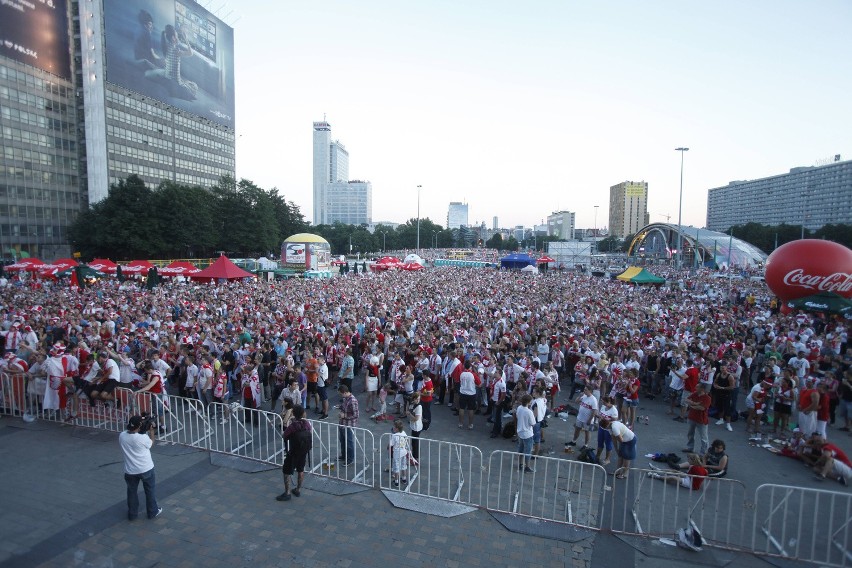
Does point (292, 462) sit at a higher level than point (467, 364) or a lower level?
lower

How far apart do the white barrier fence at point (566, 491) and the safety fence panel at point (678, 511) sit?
0.02m

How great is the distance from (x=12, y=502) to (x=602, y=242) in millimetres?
198560

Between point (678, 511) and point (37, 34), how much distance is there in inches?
3347

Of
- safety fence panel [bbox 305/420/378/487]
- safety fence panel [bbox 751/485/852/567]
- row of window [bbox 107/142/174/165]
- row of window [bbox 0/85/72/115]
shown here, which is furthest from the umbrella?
row of window [bbox 107/142/174/165]

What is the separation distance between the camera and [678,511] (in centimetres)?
691

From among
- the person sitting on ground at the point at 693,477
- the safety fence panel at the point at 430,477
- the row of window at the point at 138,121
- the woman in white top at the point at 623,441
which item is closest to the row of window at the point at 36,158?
the row of window at the point at 138,121

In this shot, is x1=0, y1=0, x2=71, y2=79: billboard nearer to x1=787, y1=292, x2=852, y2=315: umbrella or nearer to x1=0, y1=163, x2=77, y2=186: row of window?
x1=0, y1=163, x2=77, y2=186: row of window

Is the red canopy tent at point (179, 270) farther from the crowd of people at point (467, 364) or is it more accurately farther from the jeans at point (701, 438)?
the jeans at point (701, 438)

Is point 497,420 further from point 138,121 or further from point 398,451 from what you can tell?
point 138,121

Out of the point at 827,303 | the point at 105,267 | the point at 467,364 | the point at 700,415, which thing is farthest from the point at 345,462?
the point at 105,267

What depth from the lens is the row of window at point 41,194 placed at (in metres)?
58.9

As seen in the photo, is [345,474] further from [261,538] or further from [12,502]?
[12,502]

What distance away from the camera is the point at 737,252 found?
8125 centimetres

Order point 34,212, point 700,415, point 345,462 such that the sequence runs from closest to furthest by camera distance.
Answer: point 345,462 < point 700,415 < point 34,212
